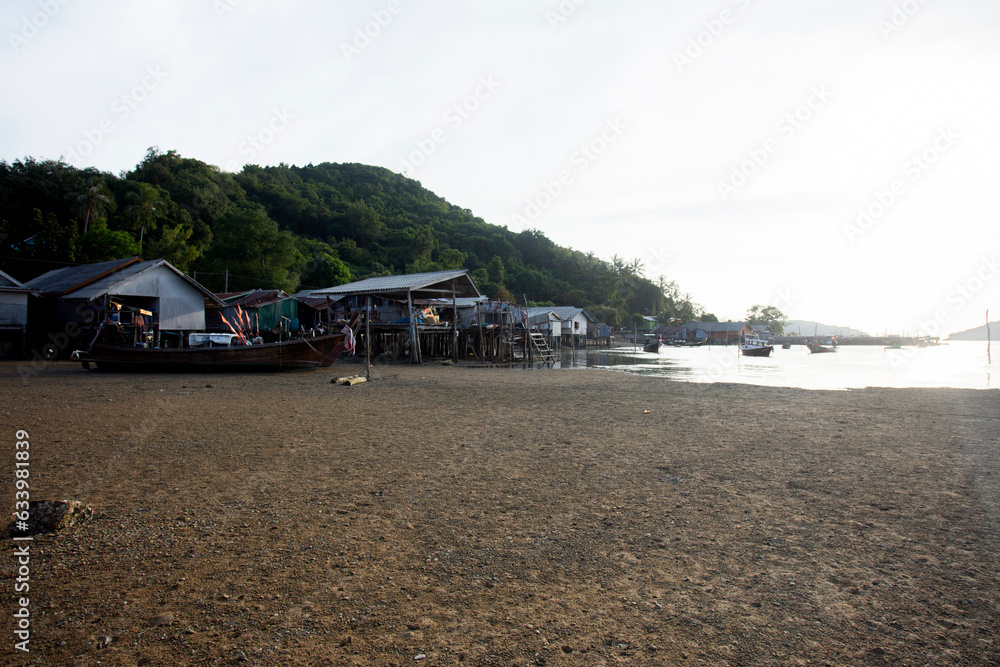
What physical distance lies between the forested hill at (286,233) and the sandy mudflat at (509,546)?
32.1 meters

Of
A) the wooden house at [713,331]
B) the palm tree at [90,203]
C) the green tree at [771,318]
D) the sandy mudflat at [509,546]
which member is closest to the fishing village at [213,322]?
the sandy mudflat at [509,546]

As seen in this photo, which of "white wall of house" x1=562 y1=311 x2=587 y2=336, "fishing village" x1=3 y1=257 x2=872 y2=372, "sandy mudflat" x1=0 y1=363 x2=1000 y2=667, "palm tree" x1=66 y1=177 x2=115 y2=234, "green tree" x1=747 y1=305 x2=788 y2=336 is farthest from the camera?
"green tree" x1=747 y1=305 x2=788 y2=336

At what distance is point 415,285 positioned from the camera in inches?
984

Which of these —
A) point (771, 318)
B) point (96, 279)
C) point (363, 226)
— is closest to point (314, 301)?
point (96, 279)

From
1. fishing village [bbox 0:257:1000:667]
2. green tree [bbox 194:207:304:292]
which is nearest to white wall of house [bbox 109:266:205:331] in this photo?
fishing village [bbox 0:257:1000:667]

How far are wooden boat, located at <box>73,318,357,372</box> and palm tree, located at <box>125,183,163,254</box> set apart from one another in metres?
33.7

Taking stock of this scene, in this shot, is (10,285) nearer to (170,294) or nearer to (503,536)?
(170,294)

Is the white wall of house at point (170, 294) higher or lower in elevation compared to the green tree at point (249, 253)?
lower

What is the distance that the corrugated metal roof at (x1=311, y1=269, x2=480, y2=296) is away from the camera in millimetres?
25266

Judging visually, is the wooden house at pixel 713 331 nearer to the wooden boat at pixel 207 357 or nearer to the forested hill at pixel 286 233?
the forested hill at pixel 286 233

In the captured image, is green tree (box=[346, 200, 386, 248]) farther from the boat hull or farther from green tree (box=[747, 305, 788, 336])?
green tree (box=[747, 305, 788, 336])

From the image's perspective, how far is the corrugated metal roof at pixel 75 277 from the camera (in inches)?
883

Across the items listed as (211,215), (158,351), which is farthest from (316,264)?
(158,351)

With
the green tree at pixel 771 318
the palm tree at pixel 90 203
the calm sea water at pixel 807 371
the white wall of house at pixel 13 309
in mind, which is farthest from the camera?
the green tree at pixel 771 318
